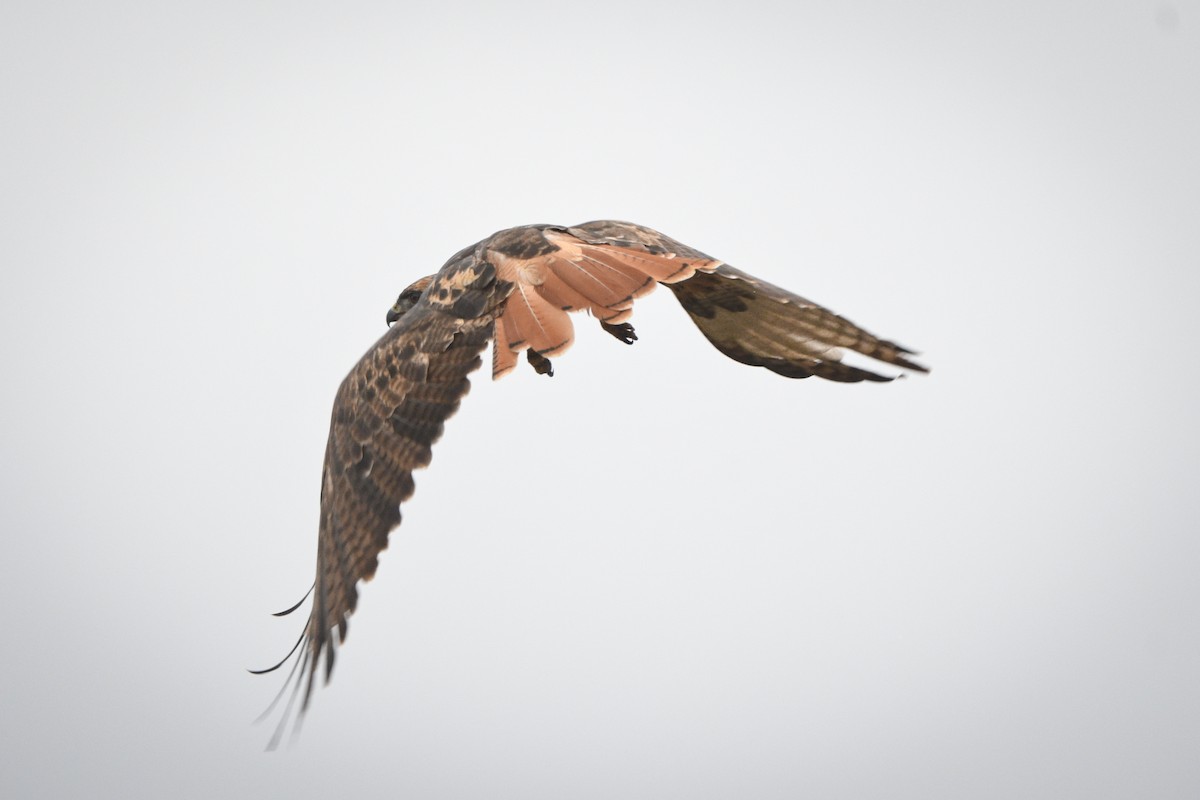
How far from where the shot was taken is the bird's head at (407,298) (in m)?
6.37

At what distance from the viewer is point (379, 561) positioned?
529 centimetres

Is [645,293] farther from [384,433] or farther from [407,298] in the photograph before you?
[407,298]

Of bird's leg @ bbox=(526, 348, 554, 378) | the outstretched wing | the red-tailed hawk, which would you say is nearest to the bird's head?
the red-tailed hawk

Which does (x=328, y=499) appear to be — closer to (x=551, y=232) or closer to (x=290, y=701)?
(x=290, y=701)

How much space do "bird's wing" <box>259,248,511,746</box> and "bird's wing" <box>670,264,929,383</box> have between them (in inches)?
45.9

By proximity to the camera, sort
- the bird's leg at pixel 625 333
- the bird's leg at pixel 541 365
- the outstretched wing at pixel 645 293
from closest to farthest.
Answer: the outstretched wing at pixel 645 293 < the bird's leg at pixel 541 365 < the bird's leg at pixel 625 333

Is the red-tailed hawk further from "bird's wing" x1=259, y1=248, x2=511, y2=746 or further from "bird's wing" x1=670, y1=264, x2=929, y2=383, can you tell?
"bird's wing" x1=670, y1=264, x2=929, y2=383

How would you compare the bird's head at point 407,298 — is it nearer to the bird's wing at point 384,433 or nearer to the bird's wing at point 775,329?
the bird's wing at point 384,433

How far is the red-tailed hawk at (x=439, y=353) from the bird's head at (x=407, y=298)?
1.56ft

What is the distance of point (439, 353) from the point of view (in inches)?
214

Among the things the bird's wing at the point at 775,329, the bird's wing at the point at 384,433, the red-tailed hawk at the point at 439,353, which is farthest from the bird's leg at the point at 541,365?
the bird's wing at the point at 775,329

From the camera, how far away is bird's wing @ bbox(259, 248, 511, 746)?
5.32 metres

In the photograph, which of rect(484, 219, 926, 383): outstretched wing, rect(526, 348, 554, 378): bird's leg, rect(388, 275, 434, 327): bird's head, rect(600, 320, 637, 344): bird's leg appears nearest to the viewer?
rect(484, 219, 926, 383): outstretched wing

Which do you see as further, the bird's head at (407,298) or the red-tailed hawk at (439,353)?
the bird's head at (407,298)
